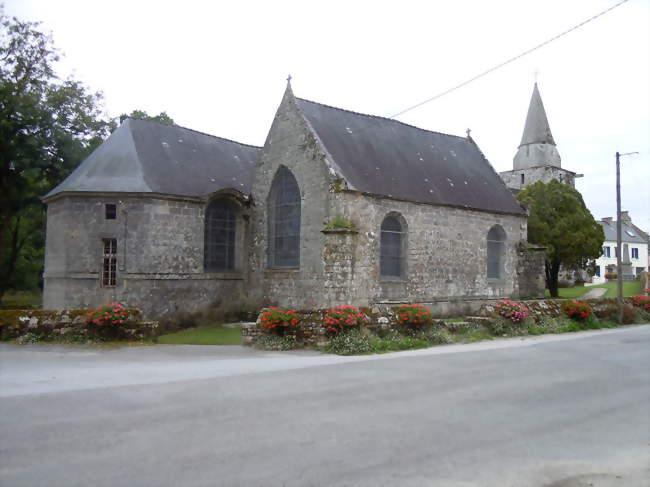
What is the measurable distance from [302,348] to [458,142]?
17980 mm

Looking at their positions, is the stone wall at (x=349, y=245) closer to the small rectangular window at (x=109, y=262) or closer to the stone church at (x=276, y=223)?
the stone church at (x=276, y=223)

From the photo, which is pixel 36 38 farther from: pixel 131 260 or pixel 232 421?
pixel 232 421

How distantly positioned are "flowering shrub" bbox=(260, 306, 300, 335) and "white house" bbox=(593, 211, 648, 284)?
5224cm

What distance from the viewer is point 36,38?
24.0 meters

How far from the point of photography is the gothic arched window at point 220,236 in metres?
19.9

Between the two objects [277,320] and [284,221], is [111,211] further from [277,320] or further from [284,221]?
[277,320]

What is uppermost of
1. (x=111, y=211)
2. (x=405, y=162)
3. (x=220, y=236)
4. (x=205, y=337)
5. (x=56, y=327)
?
(x=405, y=162)

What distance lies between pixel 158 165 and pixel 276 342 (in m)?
9.78

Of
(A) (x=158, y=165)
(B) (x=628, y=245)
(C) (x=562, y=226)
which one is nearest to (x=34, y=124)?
(A) (x=158, y=165)

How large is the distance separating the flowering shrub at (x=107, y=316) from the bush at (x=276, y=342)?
148 inches

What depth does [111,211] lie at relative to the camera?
17797 millimetres

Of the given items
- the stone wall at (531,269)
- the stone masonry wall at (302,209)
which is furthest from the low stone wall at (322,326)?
the stone wall at (531,269)

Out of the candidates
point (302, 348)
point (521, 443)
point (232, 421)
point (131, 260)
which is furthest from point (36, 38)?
point (521, 443)

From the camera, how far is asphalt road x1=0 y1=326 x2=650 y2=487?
5016 mm
